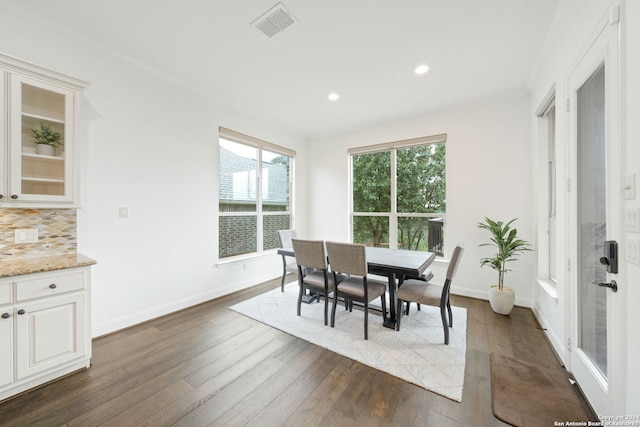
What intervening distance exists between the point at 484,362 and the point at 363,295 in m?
1.11

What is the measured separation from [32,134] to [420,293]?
3681 millimetres

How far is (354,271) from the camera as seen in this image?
2.42 m

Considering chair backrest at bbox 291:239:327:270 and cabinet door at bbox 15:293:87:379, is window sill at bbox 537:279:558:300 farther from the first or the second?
cabinet door at bbox 15:293:87:379

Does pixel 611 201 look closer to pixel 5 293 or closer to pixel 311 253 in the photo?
pixel 311 253

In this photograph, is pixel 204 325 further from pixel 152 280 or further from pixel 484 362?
pixel 484 362

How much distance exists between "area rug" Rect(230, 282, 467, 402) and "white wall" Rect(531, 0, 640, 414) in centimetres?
79

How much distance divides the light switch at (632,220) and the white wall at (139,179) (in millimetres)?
3804

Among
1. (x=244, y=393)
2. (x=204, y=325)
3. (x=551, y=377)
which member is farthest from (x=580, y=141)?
(x=204, y=325)

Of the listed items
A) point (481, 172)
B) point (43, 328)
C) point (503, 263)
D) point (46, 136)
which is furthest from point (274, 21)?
point (503, 263)

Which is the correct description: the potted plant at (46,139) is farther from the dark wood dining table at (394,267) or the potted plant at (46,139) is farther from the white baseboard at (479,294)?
the white baseboard at (479,294)

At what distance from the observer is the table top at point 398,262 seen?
237 centimetres

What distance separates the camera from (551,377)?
1834 millimetres

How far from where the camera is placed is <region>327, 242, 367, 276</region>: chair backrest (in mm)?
2365

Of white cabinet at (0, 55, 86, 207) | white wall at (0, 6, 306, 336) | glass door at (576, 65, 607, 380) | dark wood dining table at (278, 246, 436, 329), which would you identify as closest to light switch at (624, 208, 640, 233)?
glass door at (576, 65, 607, 380)
